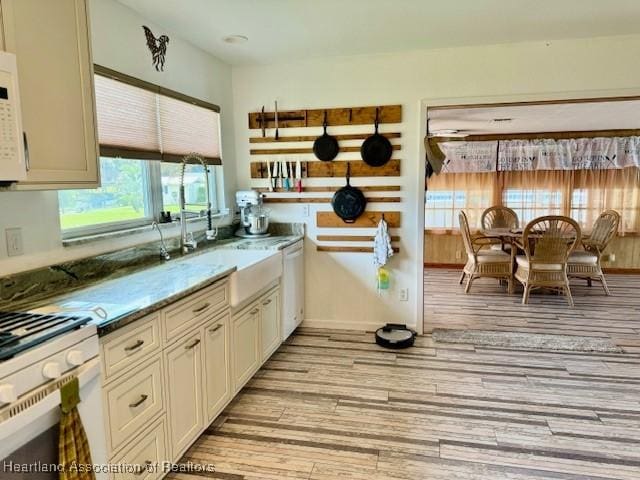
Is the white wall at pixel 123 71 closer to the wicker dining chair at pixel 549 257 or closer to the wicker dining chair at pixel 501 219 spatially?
the wicker dining chair at pixel 549 257

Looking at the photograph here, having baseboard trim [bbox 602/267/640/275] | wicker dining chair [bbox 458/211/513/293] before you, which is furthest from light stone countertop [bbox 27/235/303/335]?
baseboard trim [bbox 602/267/640/275]

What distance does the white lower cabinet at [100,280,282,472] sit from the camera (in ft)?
5.34

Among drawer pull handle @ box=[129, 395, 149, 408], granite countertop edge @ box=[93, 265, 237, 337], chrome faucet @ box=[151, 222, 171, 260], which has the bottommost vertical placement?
drawer pull handle @ box=[129, 395, 149, 408]

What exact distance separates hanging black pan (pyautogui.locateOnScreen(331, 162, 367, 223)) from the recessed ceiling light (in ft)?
4.42

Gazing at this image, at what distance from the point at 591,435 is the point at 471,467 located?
2.61ft

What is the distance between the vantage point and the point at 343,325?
4.07 meters

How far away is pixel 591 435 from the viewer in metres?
2.36

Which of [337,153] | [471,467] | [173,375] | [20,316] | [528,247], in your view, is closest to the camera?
[20,316]

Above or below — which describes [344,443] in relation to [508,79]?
below

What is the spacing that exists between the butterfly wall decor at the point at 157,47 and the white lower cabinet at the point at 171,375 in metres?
1.62

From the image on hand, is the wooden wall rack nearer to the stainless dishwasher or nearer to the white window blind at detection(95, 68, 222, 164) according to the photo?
the stainless dishwasher

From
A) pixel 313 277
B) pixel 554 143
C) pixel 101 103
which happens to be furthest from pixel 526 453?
pixel 554 143

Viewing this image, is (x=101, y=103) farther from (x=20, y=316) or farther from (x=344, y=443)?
(x=344, y=443)

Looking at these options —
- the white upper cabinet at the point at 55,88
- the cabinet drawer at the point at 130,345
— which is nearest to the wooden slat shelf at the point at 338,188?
the white upper cabinet at the point at 55,88
